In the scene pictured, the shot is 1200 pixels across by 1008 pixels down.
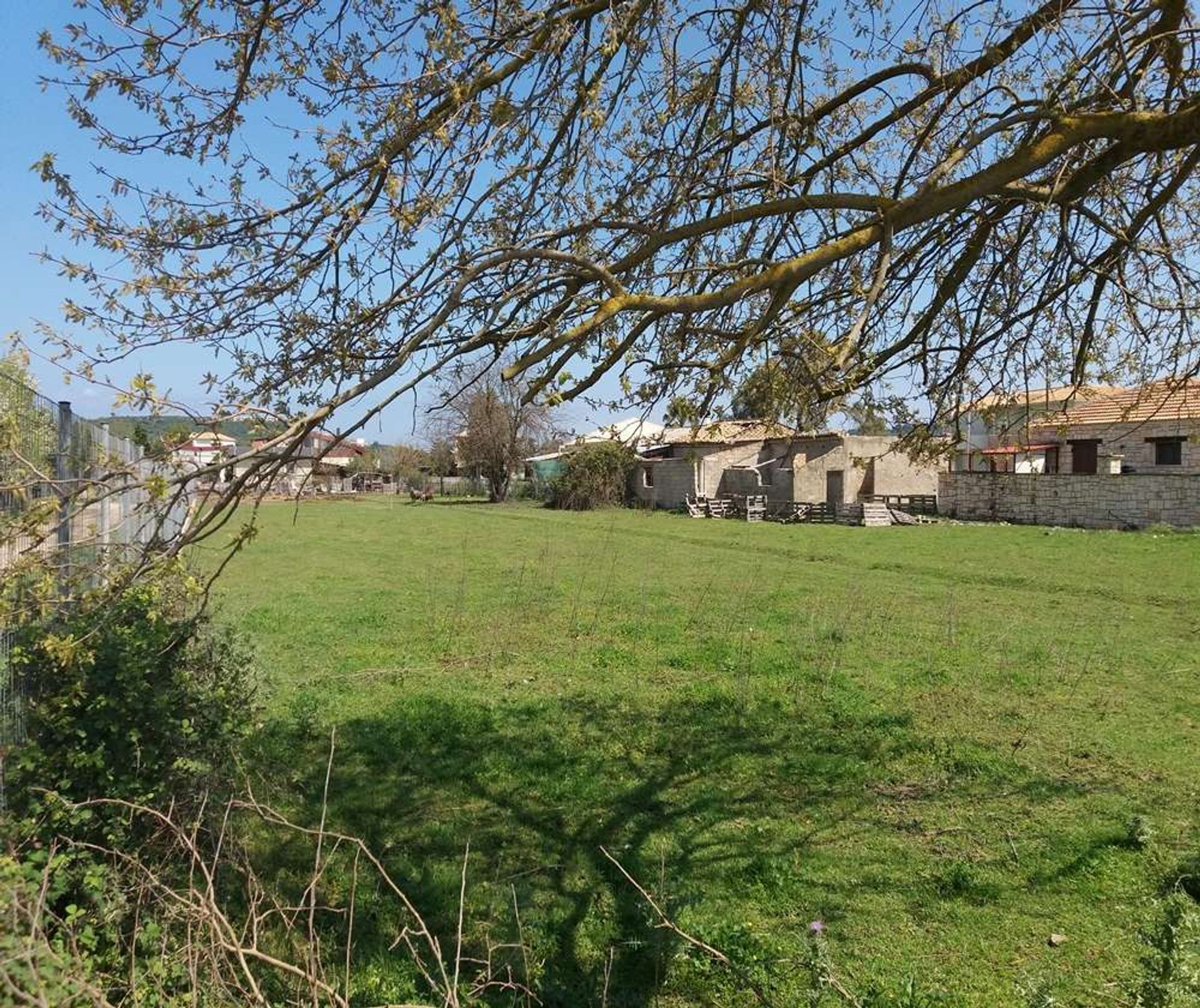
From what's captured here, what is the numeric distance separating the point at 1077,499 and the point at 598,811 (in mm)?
24084

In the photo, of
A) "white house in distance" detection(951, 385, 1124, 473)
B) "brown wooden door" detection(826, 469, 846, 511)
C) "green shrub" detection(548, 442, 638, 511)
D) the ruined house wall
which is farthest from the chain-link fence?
"green shrub" detection(548, 442, 638, 511)

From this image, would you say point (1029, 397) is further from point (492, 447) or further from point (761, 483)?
point (492, 447)

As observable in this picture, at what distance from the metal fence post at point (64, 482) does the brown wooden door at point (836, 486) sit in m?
27.3

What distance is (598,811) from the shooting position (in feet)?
16.7

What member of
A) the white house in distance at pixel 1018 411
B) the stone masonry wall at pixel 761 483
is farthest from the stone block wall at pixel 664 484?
the white house in distance at pixel 1018 411

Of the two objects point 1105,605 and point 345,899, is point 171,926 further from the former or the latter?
point 1105,605

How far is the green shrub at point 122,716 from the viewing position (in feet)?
10.4

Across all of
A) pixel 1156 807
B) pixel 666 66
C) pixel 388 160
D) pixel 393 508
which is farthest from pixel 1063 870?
pixel 393 508

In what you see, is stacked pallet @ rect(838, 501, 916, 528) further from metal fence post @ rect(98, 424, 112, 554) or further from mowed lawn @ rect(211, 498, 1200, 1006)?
metal fence post @ rect(98, 424, 112, 554)

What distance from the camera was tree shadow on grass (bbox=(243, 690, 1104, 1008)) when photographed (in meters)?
3.79

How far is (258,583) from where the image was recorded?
14359 mm

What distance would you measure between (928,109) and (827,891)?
468cm

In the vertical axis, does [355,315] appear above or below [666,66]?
below

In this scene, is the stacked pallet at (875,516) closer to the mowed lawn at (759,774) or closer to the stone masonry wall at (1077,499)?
the stone masonry wall at (1077,499)
